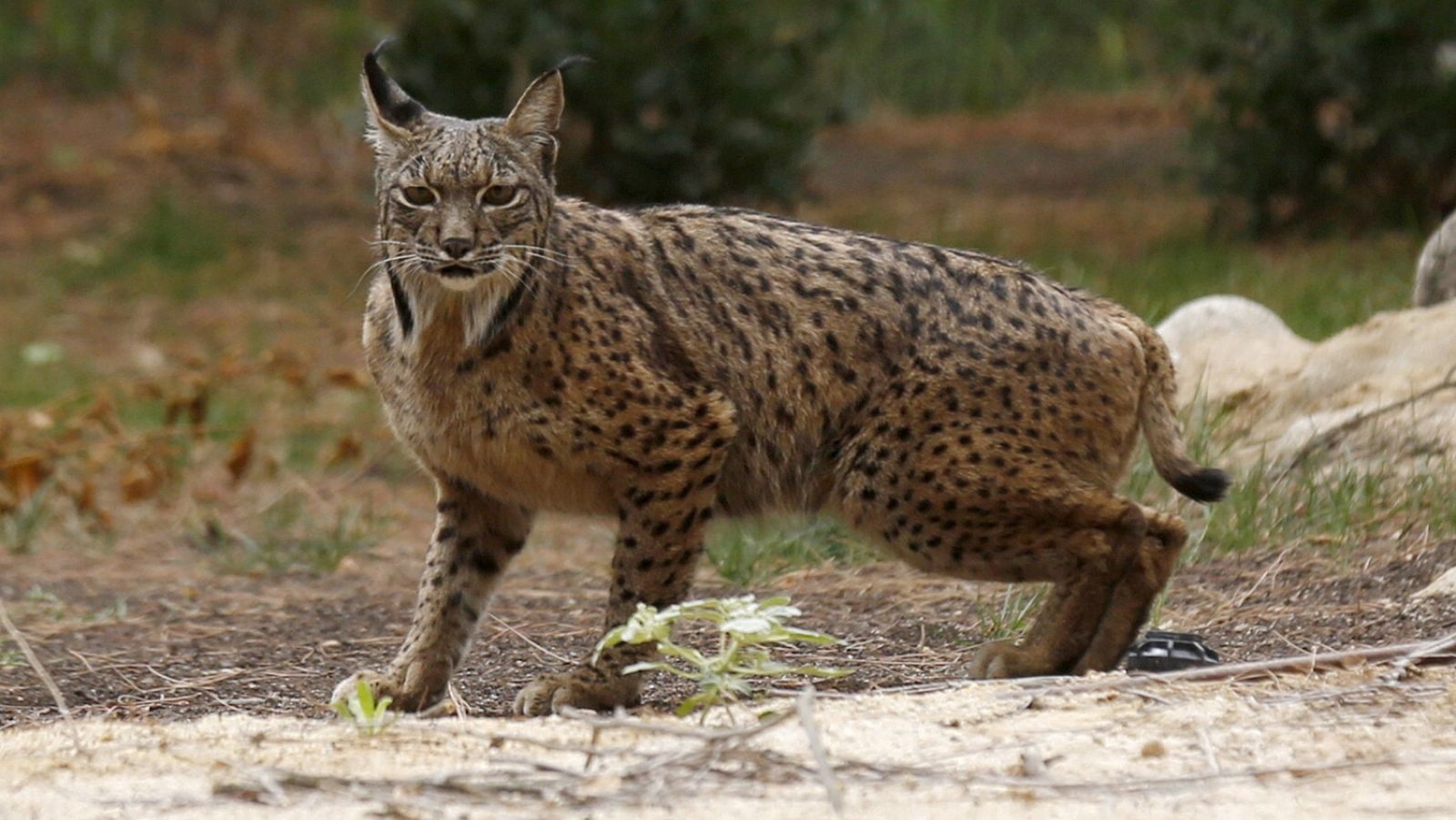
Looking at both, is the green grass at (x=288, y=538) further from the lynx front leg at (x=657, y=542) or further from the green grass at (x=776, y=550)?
the lynx front leg at (x=657, y=542)

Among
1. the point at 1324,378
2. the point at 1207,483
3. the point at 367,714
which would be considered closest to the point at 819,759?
the point at 367,714

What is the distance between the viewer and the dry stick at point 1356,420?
701 centimetres

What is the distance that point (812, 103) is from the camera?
12.4m

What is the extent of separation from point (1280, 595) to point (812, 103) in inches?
269

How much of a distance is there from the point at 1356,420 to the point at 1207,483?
188cm

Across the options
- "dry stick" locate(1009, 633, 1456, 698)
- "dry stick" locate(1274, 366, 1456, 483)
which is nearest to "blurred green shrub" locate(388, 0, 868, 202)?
"dry stick" locate(1274, 366, 1456, 483)

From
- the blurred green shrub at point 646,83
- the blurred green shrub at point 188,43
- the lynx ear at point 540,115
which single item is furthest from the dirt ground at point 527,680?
the blurred green shrub at point 188,43

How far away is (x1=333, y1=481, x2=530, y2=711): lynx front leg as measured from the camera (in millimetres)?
5285

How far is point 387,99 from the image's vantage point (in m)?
5.34

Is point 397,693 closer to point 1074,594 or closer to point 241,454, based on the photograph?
point 1074,594

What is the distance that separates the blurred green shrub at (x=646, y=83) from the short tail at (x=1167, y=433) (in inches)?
251

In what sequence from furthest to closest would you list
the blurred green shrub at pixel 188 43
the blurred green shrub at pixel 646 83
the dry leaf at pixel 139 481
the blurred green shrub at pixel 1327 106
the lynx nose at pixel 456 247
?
the blurred green shrub at pixel 188 43 → the blurred green shrub at pixel 646 83 → the blurred green shrub at pixel 1327 106 → the dry leaf at pixel 139 481 → the lynx nose at pixel 456 247

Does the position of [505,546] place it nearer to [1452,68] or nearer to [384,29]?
[1452,68]

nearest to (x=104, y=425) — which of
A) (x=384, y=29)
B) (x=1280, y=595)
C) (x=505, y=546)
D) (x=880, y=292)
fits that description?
(x=505, y=546)
